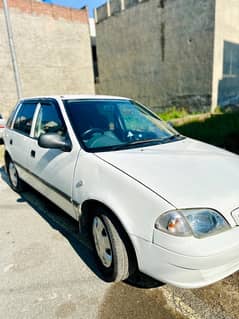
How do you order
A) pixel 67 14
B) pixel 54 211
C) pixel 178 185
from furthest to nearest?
pixel 67 14, pixel 54 211, pixel 178 185

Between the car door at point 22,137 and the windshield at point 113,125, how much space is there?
1.06 m

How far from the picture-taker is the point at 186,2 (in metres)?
11.7

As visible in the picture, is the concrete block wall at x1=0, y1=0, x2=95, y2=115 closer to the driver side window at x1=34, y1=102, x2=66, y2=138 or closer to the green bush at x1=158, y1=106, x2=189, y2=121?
the green bush at x1=158, y1=106, x2=189, y2=121

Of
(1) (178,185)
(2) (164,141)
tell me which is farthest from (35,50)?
(1) (178,185)

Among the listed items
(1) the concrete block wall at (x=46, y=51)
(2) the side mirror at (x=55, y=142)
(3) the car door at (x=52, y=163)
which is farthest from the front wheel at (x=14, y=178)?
(1) the concrete block wall at (x=46, y=51)

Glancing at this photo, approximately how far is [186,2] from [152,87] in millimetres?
4616

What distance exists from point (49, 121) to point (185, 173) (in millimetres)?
1905

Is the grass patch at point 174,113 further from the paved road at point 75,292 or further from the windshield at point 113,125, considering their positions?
the paved road at point 75,292

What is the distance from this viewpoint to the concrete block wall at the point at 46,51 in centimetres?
1465

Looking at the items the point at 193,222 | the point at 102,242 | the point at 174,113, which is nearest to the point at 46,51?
the point at 174,113

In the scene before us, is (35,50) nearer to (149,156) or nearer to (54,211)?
(54,211)

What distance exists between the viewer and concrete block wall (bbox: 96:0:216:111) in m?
11.6

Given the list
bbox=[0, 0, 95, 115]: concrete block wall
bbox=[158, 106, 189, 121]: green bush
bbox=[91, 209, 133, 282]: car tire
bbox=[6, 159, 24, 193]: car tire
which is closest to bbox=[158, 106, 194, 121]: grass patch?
bbox=[158, 106, 189, 121]: green bush

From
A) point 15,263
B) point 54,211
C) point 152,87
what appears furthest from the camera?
point 152,87
